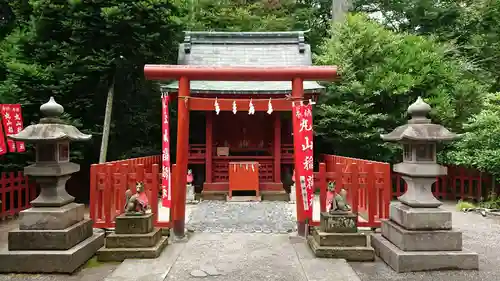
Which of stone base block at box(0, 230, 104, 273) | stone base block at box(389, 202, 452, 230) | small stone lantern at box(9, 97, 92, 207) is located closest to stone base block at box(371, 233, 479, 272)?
stone base block at box(389, 202, 452, 230)

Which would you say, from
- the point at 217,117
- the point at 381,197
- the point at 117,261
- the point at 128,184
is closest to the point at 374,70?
the point at 217,117

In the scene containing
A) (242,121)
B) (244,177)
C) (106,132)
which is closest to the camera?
(106,132)

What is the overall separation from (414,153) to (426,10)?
605 inches

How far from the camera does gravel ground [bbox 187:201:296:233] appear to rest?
8508 mm

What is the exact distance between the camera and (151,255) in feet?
19.9

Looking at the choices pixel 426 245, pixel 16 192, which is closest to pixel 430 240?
pixel 426 245

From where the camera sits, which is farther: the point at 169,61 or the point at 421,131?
the point at 169,61

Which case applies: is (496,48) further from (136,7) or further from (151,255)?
(151,255)

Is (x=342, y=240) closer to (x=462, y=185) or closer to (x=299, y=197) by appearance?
(x=299, y=197)

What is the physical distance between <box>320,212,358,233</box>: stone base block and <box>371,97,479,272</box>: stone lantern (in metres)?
0.58

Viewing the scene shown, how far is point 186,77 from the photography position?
7.53 m

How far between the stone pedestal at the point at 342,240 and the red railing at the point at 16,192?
7500mm

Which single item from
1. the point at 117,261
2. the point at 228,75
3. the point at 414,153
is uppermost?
the point at 228,75

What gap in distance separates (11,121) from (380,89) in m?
10.6
